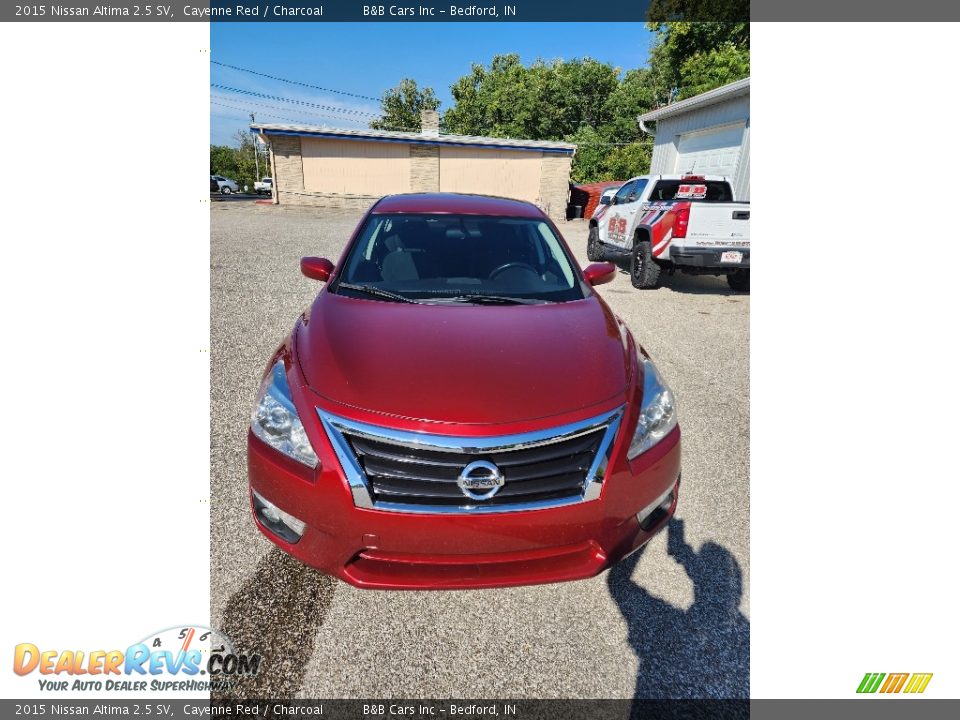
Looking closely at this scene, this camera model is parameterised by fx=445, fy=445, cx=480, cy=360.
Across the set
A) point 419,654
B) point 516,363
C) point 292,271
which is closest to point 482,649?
point 419,654

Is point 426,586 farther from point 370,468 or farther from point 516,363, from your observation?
point 516,363

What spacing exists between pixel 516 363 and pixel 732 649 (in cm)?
141

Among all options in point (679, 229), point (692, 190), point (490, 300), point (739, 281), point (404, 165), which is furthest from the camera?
point (404, 165)

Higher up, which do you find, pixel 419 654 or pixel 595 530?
pixel 595 530

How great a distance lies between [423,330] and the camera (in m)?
2.01

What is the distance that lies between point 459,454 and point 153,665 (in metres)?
1.42

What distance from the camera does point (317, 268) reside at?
282cm

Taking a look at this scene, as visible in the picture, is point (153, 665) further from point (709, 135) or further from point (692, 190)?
point (709, 135)

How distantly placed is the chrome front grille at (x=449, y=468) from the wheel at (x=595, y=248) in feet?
28.5

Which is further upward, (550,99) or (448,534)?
(550,99)

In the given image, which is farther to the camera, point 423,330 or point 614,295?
point 614,295

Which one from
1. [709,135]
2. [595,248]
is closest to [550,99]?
[709,135]

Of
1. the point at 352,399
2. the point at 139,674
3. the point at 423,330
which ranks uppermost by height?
the point at 423,330

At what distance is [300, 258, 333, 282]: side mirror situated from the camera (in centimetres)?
Answer: 280
